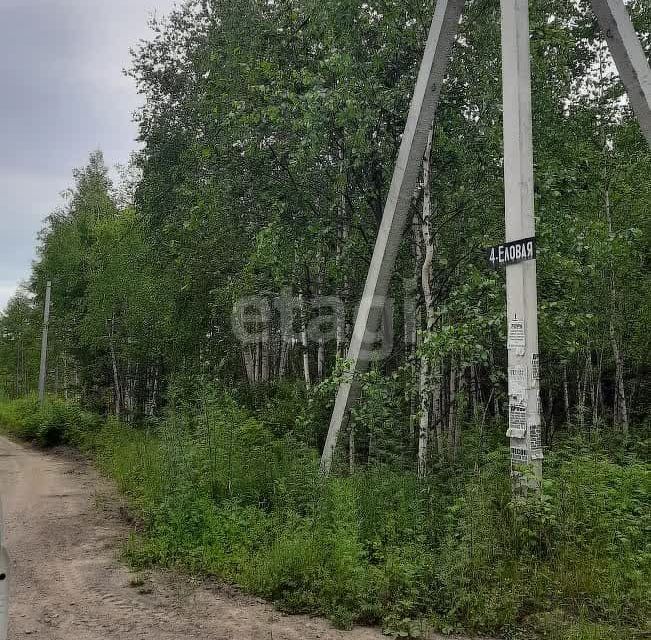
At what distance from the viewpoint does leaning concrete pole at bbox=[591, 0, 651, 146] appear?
6816 millimetres

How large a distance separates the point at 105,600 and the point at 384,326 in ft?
25.2

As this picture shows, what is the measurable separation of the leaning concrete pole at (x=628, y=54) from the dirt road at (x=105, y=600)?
6380 millimetres

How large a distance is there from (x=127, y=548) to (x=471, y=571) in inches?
155

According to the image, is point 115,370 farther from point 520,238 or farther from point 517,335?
point 520,238

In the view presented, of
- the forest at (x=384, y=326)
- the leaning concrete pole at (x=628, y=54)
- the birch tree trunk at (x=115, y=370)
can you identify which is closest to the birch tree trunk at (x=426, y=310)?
the forest at (x=384, y=326)

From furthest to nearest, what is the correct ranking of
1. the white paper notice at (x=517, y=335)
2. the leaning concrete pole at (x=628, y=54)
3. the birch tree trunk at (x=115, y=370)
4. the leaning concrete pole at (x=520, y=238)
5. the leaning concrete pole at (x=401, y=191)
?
1. the birch tree trunk at (x=115, y=370)
2. the leaning concrete pole at (x=401, y=191)
3. the leaning concrete pole at (x=628, y=54)
4. the white paper notice at (x=517, y=335)
5. the leaning concrete pole at (x=520, y=238)

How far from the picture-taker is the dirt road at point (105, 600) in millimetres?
4688

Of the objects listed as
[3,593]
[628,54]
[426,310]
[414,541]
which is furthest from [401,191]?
[3,593]

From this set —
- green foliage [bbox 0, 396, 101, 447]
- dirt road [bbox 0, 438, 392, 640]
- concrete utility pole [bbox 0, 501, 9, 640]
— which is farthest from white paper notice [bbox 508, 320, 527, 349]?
green foliage [bbox 0, 396, 101, 447]

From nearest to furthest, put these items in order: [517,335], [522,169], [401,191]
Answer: [517,335]
[522,169]
[401,191]

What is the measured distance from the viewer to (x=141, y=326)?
59.8 ft

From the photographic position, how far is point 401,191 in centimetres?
818

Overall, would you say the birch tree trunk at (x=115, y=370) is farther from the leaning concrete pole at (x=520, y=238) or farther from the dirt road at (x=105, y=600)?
the leaning concrete pole at (x=520, y=238)

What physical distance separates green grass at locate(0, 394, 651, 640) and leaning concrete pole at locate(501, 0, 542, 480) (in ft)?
2.06
